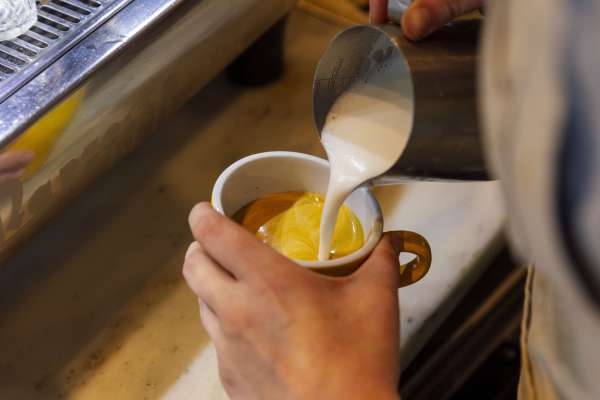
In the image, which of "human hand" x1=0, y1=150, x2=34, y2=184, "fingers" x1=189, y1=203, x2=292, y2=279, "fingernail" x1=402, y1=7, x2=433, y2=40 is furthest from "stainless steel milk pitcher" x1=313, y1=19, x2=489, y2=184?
"human hand" x1=0, y1=150, x2=34, y2=184

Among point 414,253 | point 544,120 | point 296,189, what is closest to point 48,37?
point 296,189

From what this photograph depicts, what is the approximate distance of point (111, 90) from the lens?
1.91 feet

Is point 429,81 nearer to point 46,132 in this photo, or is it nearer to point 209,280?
point 209,280

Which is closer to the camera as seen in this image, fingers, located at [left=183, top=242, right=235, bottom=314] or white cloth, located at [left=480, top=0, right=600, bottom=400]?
white cloth, located at [left=480, top=0, right=600, bottom=400]

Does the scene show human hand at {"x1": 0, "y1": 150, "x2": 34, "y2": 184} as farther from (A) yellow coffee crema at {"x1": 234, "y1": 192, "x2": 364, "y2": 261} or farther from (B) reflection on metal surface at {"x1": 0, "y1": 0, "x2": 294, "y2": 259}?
(A) yellow coffee crema at {"x1": 234, "y1": 192, "x2": 364, "y2": 261}

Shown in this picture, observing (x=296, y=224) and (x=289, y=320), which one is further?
(x=296, y=224)

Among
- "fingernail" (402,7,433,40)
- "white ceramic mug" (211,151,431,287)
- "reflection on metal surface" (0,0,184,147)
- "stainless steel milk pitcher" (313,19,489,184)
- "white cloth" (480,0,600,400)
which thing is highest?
"white cloth" (480,0,600,400)

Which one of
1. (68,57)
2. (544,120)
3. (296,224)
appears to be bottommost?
(296,224)

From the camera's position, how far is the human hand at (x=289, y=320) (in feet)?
1.36

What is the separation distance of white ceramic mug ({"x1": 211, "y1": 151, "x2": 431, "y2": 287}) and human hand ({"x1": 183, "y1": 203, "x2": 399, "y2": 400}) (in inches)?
2.0

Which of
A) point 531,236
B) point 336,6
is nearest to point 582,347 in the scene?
point 531,236

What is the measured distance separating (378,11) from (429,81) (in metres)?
0.18

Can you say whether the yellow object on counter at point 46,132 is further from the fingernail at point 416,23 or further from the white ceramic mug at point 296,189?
the fingernail at point 416,23

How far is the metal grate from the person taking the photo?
0.54 m
